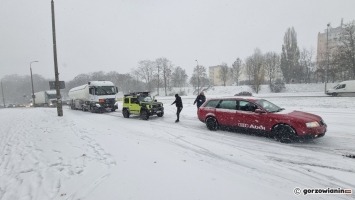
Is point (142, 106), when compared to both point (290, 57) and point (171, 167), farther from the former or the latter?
point (290, 57)

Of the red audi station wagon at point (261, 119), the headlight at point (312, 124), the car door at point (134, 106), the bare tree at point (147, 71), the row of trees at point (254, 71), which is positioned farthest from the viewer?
the bare tree at point (147, 71)

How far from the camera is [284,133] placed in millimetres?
8953

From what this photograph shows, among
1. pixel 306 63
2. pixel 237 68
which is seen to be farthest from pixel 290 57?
pixel 237 68

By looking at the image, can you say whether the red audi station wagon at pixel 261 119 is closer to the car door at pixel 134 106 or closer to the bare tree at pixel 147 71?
the car door at pixel 134 106

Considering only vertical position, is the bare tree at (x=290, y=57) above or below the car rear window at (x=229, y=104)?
above

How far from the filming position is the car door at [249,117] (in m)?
9.63

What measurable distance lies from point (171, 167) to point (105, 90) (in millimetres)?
19302

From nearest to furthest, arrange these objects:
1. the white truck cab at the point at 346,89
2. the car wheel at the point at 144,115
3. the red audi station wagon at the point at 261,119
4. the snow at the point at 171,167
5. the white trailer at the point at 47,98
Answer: the snow at the point at 171,167, the red audi station wagon at the point at 261,119, the car wheel at the point at 144,115, the white truck cab at the point at 346,89, the white trailer at the point at 47,98

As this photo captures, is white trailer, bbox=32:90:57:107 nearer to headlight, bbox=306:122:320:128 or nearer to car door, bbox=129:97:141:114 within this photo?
car door, bbox=129:97:141:114

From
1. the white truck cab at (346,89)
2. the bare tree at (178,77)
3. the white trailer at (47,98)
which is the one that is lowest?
the white trailer at (47,98)

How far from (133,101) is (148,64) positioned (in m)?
70.3

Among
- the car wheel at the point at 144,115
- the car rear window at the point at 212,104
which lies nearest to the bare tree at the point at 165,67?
the car wheel at the point at 144,115

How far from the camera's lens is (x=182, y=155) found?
7.48 metres

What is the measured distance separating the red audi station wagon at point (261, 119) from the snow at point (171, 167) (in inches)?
17.3
